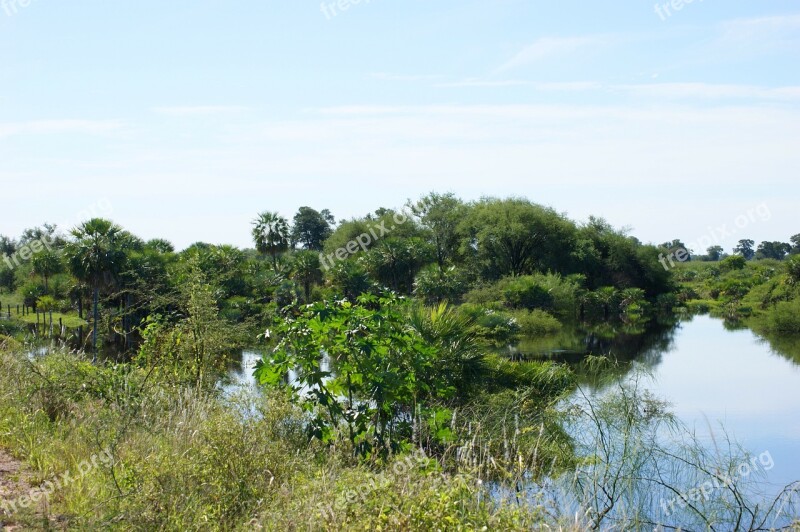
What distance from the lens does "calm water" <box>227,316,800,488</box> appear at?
17125 mm

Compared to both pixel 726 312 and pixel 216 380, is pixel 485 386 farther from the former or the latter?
pixel 726 312

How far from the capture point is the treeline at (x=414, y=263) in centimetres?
3881

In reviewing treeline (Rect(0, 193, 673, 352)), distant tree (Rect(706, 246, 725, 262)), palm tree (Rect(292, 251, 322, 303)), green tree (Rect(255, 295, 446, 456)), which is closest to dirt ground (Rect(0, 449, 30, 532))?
green tree (Rect(255, 295, 446, 456))

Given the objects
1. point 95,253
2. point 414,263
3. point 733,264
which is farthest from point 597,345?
point 733,264

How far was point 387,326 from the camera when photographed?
9648mm

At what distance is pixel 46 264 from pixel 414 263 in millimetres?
26321

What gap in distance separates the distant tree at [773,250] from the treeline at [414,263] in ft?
293

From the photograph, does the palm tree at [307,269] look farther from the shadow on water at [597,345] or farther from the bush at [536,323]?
the shadow on water at [597,345]

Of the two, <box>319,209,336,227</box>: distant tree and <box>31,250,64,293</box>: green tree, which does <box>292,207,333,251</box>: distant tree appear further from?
<box>31,250,64,293</box>: green tree

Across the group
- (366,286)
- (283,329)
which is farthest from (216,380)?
(366,286)

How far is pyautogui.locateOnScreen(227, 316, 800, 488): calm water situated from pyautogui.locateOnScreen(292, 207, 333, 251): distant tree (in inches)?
2549

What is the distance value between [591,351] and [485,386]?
60.0ft

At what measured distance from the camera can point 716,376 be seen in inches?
1094

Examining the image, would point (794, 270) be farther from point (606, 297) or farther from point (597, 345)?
point (597, 345)
